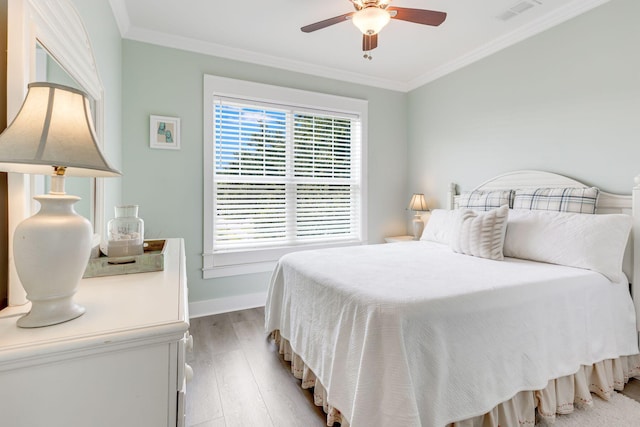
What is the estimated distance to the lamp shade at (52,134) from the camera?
0.69 m

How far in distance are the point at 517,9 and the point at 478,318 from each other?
2.52m

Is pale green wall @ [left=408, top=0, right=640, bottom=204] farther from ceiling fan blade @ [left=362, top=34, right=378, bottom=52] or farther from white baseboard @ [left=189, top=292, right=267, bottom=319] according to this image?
white baseboard @ [left=189, top=292, right=267, bottom=319]

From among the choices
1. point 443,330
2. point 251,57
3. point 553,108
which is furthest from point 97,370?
point 553,108

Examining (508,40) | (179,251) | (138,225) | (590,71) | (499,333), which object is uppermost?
(508,40)

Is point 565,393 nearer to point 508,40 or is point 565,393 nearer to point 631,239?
point 631,239

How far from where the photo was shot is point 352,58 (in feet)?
11.0

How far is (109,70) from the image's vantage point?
7.36ft

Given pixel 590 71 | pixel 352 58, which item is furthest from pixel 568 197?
pixel 352 58

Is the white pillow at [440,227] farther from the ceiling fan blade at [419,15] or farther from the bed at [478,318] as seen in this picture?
the ceiling fan blade at [419,15]

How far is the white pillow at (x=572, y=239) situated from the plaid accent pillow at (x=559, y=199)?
146 millimetres

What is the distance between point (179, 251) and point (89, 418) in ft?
3.76

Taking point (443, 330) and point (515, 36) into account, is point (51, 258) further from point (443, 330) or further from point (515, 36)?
point (515, 36)

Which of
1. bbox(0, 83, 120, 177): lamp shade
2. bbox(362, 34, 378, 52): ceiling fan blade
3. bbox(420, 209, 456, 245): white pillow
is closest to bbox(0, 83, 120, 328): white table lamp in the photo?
bbox(0, 83, 120, 177): lamp shade

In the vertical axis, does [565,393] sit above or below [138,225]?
below
